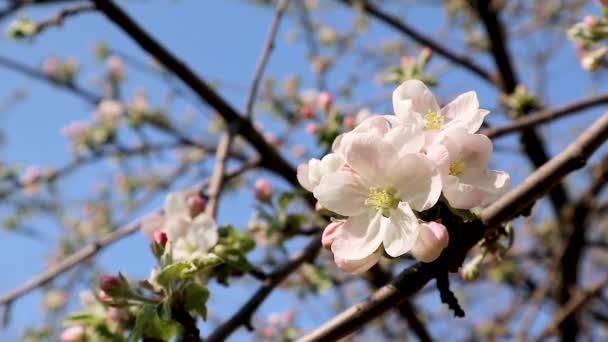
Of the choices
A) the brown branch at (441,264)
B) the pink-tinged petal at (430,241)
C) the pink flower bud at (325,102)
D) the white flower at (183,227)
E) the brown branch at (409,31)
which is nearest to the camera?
the pink-tinged petal at (430,241)

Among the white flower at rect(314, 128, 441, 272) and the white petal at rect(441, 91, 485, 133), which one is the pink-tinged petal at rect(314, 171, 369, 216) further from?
the white petal at rect(441, 91, 485, 133)

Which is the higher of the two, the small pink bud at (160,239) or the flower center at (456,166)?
the small pink bud at (160,239)

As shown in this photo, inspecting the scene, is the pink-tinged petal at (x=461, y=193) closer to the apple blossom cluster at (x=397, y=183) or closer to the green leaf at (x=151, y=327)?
the apple blossom cluster at (x=397, y=183)

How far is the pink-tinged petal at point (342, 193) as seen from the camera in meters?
1.01

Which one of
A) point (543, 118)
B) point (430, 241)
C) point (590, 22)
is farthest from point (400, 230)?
point (543, 118)

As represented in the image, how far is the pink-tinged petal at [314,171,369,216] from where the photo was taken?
1011mm

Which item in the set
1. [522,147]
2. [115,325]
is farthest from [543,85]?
[115,325]

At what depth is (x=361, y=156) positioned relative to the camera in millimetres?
1014

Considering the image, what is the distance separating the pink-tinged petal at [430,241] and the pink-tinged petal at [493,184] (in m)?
0.11

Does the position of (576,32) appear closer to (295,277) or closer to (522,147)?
(522,147)

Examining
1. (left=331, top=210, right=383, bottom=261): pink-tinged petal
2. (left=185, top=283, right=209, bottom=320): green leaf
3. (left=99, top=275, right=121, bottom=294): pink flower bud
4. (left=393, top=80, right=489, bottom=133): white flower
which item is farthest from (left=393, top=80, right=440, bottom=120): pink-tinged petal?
(left=99, top=275, right=121, bottom=294): pink flower bud

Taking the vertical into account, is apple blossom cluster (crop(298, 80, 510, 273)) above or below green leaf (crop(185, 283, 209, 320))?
below

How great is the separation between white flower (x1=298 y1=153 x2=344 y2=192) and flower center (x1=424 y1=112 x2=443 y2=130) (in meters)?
0.19

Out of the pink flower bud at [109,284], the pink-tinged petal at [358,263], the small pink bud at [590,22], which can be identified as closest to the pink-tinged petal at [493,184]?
the pink-tinged petal at [358,263]
